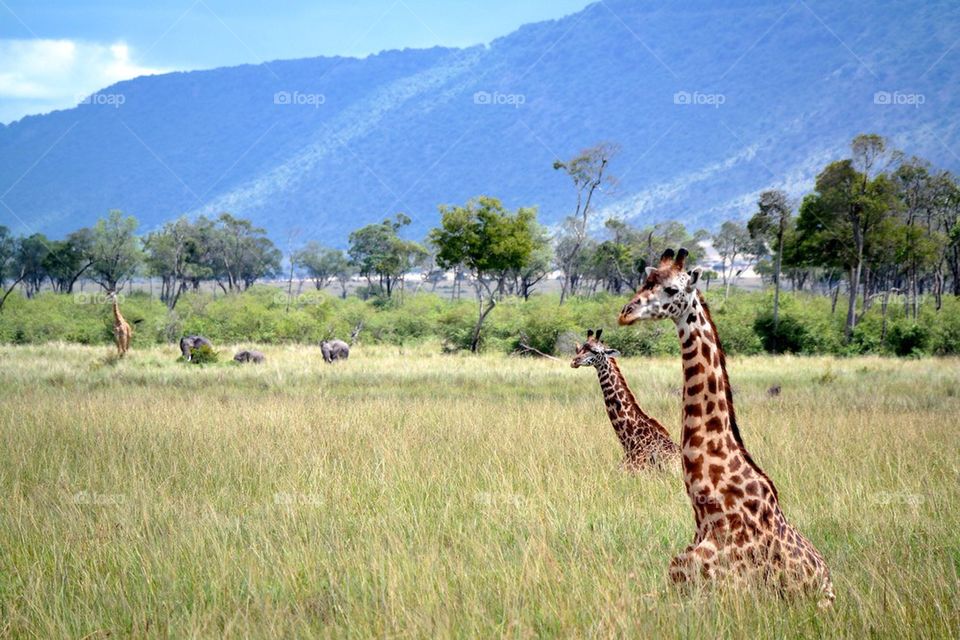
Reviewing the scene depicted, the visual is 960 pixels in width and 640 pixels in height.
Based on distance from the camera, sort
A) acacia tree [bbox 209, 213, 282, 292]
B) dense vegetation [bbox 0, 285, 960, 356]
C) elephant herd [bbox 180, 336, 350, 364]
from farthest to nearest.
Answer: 1. acacia tree [bbox 209, 213, 282, 292]
2. dense vegetation [bbox 0, 285, 960, 356]
3. elephant herd [bbox 180, 336, 350, 364]

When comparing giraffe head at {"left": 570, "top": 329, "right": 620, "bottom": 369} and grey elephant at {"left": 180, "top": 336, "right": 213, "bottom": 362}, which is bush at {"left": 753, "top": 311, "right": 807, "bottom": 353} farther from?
giraffe head at {"left": 570, "top": 329, "right": 620, "bottom": 369}

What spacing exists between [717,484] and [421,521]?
9.17 feet

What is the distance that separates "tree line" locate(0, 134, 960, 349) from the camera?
3750cm

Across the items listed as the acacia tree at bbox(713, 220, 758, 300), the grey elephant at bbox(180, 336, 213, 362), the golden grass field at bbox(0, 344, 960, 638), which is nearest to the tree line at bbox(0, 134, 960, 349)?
the acacia tree at bbox(713, 220, 758, 300)

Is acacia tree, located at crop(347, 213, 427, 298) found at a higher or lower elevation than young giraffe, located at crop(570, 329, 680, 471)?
higher

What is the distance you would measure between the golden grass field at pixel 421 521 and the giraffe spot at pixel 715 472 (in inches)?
21.9

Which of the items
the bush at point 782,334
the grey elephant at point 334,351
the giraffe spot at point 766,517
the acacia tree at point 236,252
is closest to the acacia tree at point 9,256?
the acacia tree at point 236,252

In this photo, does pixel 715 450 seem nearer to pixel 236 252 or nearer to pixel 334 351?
pixel 334 351

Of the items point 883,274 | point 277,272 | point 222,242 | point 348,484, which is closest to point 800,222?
point 883,274

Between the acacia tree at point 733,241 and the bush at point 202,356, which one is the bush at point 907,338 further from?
the acacia tree at point 733,241

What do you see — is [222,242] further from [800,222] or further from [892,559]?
[892,559]

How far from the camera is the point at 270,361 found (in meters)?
25.7

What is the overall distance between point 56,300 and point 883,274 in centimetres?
5490

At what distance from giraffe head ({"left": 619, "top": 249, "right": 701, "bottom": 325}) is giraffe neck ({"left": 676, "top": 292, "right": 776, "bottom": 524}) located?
10cm
